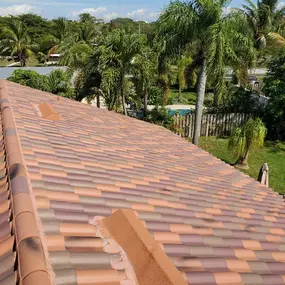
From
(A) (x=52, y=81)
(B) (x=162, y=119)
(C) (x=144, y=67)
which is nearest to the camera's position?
(C) (x=144, y=67)

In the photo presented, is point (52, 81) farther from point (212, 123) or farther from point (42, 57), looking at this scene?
point (42, 57)

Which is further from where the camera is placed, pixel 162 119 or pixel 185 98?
pixel 185 98

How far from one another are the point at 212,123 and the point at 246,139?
15.5 feet

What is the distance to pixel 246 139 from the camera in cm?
1538

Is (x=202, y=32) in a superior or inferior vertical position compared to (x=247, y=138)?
superior

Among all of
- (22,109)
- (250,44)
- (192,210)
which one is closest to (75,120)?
(22,109)

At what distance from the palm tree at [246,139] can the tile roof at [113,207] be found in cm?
809

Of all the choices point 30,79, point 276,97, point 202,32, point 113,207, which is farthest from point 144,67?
point 113,207

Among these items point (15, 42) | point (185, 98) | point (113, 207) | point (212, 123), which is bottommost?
point (212, 123)

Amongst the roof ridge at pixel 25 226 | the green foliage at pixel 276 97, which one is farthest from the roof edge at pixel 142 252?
the green foliage at pixel 276 97

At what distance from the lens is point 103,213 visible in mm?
3461

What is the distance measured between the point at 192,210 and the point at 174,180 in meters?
1.21

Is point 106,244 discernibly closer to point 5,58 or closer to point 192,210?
point 192,210

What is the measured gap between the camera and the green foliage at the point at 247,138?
15125mm
